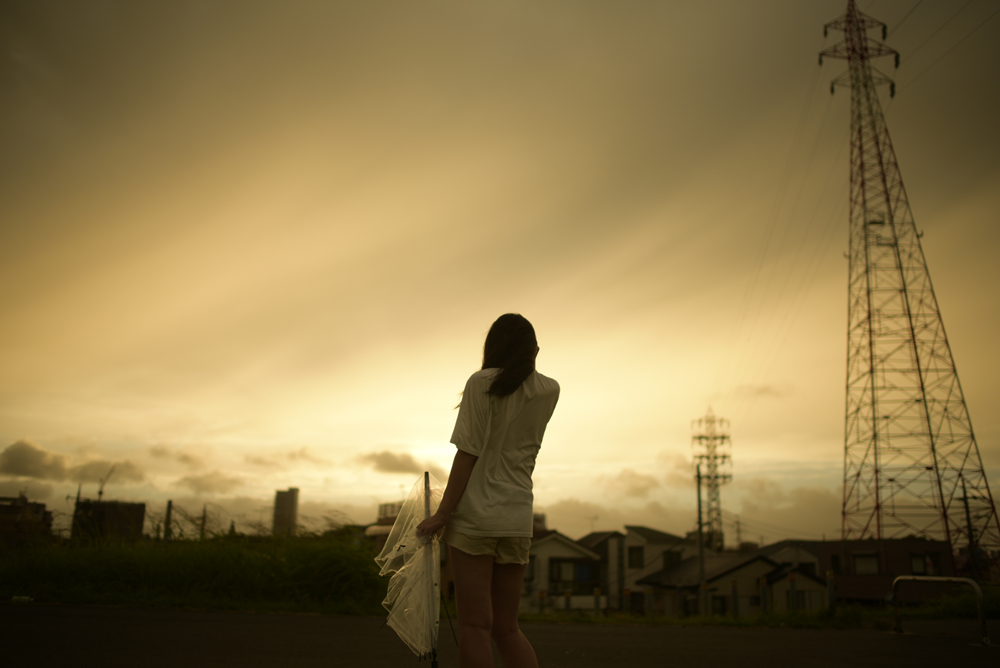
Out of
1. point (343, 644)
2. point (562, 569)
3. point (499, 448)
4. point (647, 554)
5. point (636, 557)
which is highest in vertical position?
point (499, 448)

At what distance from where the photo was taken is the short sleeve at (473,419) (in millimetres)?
2322

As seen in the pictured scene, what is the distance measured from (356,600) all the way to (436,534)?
518 centimetres

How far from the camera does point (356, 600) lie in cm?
693

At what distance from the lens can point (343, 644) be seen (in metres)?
4.46

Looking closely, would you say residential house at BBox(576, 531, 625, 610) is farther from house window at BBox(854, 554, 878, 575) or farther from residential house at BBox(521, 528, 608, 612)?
house window at BBox(854, 554, 878, 575)

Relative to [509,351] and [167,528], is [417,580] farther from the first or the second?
[167,528]

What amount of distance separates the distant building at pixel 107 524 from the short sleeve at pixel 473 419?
6.79 meters

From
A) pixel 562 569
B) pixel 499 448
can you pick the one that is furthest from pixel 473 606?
pixel 562 569

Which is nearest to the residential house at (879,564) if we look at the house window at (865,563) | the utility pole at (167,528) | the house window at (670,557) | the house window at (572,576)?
the house window at (865,563)

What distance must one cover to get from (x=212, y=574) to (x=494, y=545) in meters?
5.89

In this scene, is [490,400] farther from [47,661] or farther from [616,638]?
[616,638]

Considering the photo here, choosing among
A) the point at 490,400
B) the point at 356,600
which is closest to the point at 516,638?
the point at 490,400

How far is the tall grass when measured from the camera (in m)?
6.36

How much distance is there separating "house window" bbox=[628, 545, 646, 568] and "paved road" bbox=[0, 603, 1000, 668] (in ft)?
135
